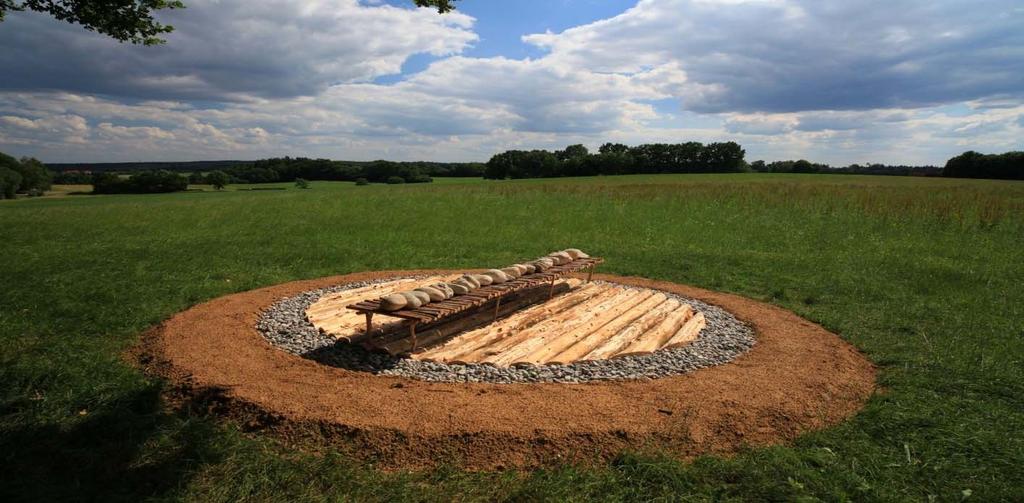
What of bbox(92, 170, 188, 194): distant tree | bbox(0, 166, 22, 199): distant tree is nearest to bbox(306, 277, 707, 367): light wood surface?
bbox(92, 170, 188, 194): distant tree

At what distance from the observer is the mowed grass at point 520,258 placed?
3.86 m

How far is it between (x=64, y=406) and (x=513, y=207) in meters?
20.6

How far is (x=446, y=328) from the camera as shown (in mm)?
7305

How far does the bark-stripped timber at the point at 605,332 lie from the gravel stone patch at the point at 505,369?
0.27 m

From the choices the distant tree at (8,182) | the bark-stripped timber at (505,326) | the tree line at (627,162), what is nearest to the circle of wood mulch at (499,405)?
the bark-stripped timber at (505,326)

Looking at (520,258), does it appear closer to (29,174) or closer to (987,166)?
(29,174)

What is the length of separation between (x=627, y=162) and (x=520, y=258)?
53.1 m

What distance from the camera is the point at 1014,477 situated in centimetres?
407

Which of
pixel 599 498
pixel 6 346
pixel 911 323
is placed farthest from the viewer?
pixel 911 323

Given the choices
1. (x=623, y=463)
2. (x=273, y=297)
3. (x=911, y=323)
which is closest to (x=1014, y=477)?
(x=623, y=463)

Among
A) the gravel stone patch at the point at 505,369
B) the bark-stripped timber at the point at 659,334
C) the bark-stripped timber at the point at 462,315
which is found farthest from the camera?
the bark-stripped timber at the point at 659,334

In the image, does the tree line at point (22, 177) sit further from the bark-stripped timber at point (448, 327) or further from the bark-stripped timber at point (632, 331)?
the bark-stripped timber at point (632, 331)

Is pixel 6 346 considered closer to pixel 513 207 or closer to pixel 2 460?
pixel 2 460

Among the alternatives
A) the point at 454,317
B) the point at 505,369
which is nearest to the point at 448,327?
the point at 454,317
